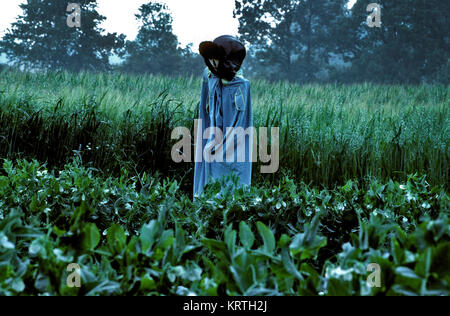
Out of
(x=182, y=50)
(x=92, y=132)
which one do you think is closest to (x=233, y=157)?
(x=92, y=132)

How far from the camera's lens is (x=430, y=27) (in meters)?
24.2

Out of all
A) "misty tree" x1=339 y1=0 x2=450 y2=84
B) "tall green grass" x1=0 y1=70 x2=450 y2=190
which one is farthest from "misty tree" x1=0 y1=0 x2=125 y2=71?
"tall green grass" x1=0 y1=70 x2=450 y2=190

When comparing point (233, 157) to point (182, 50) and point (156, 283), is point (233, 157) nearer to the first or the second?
point (156, 283)

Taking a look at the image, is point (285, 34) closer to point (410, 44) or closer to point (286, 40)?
point (286, 40)

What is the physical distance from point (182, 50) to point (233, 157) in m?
26.9

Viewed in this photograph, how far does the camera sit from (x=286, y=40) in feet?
88.7

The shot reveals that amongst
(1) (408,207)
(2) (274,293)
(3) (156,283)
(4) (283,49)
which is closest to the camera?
(2) (274,293)

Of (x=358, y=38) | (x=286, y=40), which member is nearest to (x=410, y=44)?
(x=358, y=38)

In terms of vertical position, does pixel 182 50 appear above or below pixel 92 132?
above

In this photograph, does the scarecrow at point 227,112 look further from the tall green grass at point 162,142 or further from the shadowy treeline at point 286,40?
the shadowy treeline at point 286,40

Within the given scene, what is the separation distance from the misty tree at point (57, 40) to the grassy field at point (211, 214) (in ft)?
67.1

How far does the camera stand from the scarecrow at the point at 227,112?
3578mm

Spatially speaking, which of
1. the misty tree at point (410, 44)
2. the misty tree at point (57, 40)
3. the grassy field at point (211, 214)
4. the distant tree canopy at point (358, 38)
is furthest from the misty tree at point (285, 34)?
the grassy field at point (211, 214)

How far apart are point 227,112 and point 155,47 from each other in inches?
976
